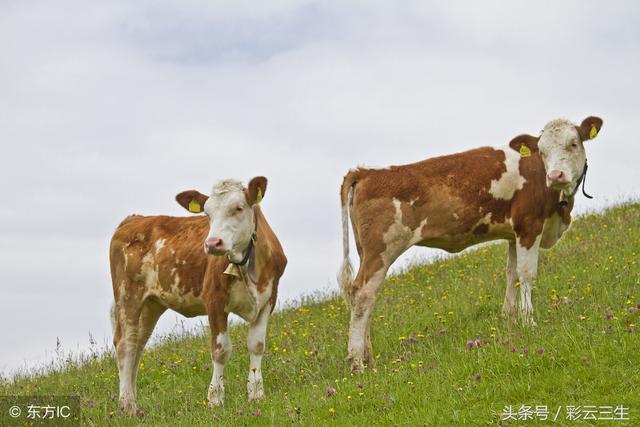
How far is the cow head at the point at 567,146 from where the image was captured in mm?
11719

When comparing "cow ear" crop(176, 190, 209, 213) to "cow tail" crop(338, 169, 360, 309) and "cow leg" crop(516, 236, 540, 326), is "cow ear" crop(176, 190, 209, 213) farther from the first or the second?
"cow leg" crop(516, 236, 540, 326)

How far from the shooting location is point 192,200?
10812mm

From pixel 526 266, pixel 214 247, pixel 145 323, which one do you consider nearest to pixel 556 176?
pixel 526 266

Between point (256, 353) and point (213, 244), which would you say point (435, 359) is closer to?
point (256, 353)

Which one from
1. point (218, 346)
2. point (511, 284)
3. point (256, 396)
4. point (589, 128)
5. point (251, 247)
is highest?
point (589, 128)

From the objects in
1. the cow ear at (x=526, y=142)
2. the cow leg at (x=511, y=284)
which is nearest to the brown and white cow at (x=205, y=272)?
the cow leg at (x=511, y=284)

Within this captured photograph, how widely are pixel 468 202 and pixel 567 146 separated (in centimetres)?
166

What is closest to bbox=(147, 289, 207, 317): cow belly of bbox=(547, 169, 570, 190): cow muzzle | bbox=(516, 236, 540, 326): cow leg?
bbox=(516, 236, 540, 326): cow leg

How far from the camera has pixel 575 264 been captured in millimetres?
15125

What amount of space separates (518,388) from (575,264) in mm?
7653

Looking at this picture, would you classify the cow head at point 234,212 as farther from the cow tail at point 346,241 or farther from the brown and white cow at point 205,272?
the cow tail at point 346,241

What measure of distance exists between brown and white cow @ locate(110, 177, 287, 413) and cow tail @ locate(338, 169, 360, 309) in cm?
117

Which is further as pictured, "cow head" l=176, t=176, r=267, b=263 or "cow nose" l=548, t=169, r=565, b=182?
"cow nose" l=548, t=169, r=565, b=182

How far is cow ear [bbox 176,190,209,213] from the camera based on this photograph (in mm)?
10766
